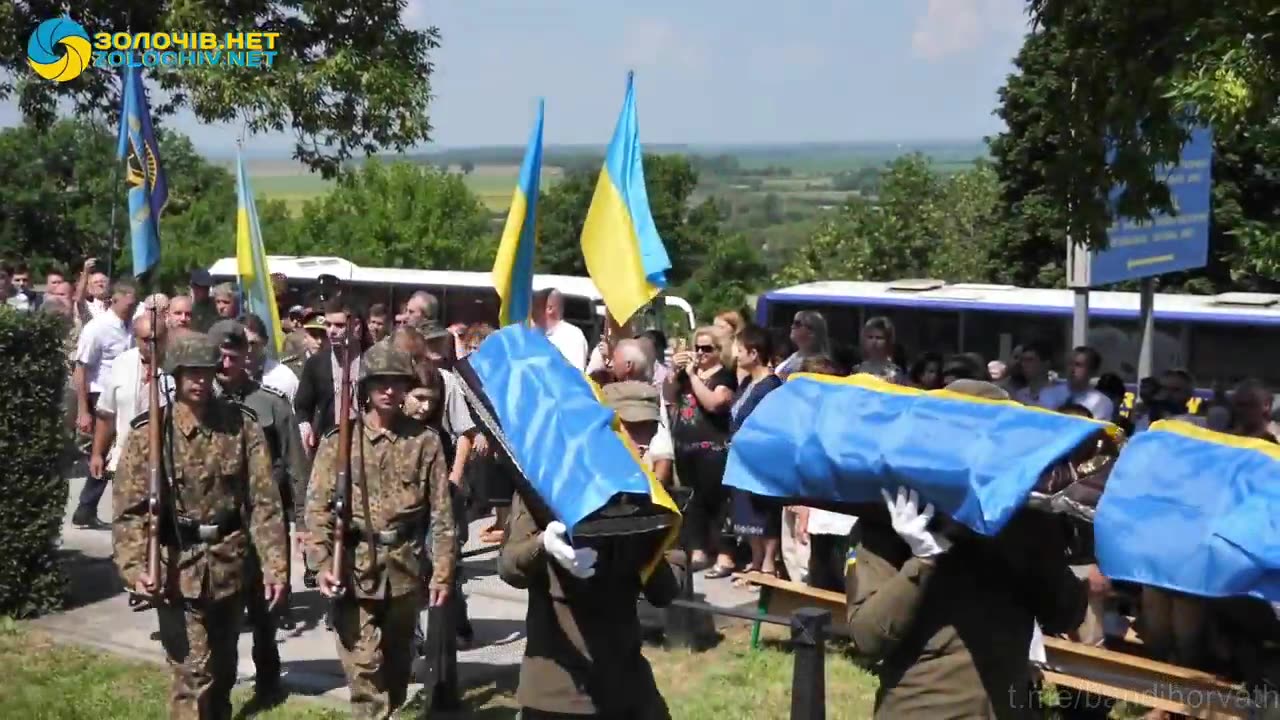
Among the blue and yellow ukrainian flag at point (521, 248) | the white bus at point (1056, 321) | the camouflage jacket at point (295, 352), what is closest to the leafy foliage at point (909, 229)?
the white bus at point (1056, 321)

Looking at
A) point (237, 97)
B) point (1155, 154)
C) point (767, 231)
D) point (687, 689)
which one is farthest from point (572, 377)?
point (767, 231)

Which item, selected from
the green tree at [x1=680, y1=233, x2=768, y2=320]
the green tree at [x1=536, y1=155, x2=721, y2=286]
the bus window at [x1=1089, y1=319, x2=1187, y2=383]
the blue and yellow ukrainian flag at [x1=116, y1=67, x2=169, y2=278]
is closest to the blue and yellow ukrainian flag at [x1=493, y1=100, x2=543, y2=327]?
the blue and yellow ukrainian flag at [x1=116, y1=67, x2=169, y2=278]

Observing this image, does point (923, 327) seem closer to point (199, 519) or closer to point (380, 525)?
point (380, 525)

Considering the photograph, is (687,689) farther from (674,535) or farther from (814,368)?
(674,535)

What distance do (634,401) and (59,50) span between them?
10767 millimetres

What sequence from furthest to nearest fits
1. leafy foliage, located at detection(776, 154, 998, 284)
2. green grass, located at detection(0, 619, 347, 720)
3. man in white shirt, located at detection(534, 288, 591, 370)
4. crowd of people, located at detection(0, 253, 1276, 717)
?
leafy foliage, located at detection(776, 154, 998, 284), man in white shirt, located at detection(534, 288, 591, 370), green grass, located at detection(0, 619, 347, 720), crowd of people, located at detection(0, 253, 1276, 717)

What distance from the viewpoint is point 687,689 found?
818 centimetres

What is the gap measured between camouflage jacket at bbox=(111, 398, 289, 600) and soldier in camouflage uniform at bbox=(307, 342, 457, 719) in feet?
0.79

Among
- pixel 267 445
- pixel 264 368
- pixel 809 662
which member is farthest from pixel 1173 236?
pixel 809 662

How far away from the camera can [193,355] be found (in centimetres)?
668

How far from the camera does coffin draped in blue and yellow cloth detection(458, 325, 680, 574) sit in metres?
4.79

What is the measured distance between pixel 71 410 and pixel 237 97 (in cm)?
400

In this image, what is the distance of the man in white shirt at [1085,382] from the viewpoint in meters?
10.7

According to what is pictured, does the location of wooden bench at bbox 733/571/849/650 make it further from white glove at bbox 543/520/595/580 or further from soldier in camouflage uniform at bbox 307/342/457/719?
white glove at bbox 543/520/595/580
